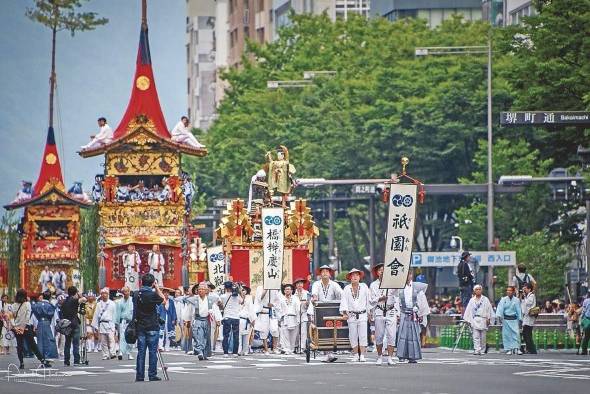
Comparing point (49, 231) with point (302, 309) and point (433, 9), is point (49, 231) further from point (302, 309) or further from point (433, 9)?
point (433, 9)

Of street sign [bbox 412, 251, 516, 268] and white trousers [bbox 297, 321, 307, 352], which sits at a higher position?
street sign [bbox 412, 251, 516, 268]

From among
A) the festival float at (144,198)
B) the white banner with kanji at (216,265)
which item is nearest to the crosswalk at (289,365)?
the white banner with kanji at (216,265)

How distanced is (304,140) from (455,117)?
11.3 metres

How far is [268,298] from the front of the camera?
47750mm

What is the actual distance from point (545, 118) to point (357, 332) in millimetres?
9847

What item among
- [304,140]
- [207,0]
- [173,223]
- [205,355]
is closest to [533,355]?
[205,355]

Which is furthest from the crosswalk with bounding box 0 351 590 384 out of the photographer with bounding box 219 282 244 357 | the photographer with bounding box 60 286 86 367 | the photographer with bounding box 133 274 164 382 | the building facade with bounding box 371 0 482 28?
the building facade with bounding box 371 0 482 28

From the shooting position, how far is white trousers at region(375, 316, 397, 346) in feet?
122

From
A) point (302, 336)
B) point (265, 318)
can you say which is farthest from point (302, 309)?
point (265, 318)

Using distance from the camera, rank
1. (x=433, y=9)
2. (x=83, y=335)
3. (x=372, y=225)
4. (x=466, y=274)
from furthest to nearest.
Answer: (x=433, y=9), (x=372, y=225), (x=466, y=274), (x=83, y=335)

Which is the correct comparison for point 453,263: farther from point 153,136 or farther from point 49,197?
point 49,197

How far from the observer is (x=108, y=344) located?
45.2 meters

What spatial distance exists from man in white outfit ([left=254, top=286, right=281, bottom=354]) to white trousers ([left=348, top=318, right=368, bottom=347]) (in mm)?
7876

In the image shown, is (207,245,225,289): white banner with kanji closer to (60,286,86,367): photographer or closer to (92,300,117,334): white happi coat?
(92,300,117,334): white happi coat
